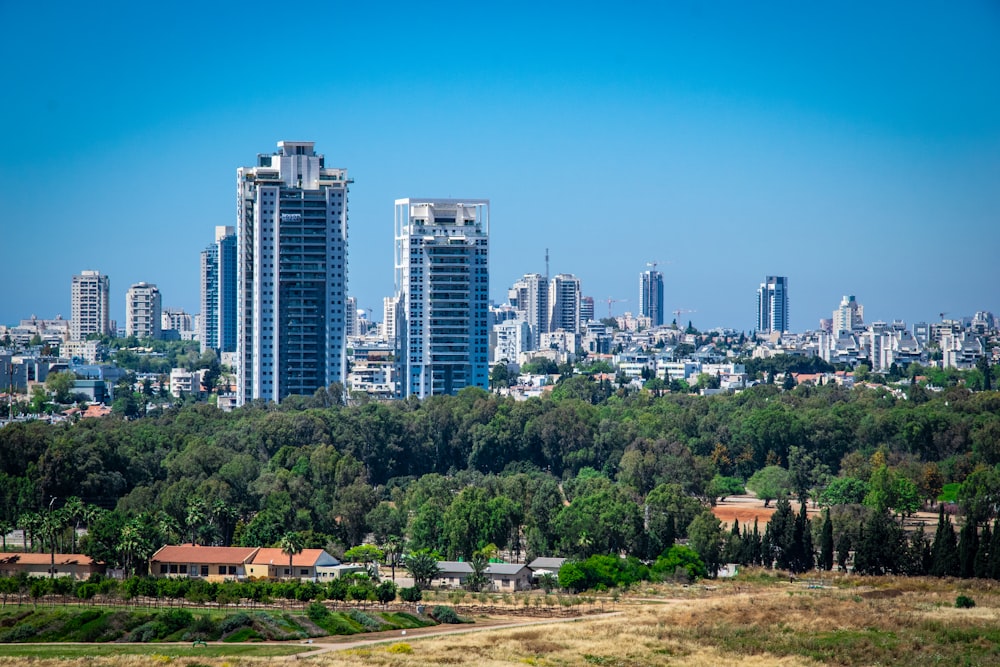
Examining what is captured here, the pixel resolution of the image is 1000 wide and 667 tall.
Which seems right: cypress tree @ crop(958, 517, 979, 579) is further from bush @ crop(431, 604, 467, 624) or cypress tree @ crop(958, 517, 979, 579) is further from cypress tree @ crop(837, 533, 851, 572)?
bush @ crop(431, 604, 467, 624)

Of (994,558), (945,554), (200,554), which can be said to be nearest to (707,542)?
(945,554)

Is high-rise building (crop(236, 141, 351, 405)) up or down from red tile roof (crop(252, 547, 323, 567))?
up

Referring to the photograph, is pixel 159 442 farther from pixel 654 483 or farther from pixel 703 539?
pixel 703 539

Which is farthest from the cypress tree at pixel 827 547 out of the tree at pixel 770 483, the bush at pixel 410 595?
the tree at pixel 770 483

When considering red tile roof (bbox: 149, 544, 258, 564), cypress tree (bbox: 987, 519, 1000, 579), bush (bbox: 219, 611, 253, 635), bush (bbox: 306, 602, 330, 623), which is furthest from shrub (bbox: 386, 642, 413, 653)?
cypress tree (bbox: 987, 519, 1000, 579)

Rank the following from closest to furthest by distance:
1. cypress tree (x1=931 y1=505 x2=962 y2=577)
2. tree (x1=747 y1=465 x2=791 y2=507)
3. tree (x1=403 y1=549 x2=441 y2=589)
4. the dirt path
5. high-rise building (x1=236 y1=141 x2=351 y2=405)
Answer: the dirt path < tree (x1=403 y1=549 x2=441 y2=589) < cypress tree (x1=931 y1=505 x2=962 y2=577) < tree (x1=747 y1=465 x2=791 y2=507) < high-rise building (x1=236 y1=141 x2=351 y2=405)

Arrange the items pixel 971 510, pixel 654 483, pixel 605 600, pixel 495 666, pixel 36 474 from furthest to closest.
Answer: pixel 654 483 → pixel 36 474 → pixel 971 510 → pixel 605 600 → pixel 495 666

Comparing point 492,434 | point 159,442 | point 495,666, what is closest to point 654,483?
point 492,434
